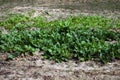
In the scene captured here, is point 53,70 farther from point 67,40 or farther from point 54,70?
point 67,40

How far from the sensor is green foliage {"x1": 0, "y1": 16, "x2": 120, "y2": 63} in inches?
295

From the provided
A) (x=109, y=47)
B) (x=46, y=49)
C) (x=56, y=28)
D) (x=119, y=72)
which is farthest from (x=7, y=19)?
(x=119, y=72)

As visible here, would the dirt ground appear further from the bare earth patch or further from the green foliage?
the green foliage

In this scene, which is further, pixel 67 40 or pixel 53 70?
pixel 67 40

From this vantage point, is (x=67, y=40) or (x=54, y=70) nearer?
(x=54, y=70)

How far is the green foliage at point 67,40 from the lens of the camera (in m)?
7.49

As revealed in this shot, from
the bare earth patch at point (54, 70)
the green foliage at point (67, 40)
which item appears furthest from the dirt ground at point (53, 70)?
the green foliage at point (67, 40)

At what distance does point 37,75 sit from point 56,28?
2.94 meters

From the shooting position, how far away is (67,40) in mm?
8273

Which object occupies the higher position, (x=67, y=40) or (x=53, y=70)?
(x=67, y=40)

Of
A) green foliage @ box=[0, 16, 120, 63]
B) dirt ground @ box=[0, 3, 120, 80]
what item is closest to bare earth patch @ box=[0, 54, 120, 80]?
dirt ground @ box=[0, 3, 120, 80]

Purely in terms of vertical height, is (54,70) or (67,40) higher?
(67,40)

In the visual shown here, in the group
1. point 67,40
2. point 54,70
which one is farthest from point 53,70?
point 67,40

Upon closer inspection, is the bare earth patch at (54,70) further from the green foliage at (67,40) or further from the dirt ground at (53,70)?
the green foliage at (67,40)
